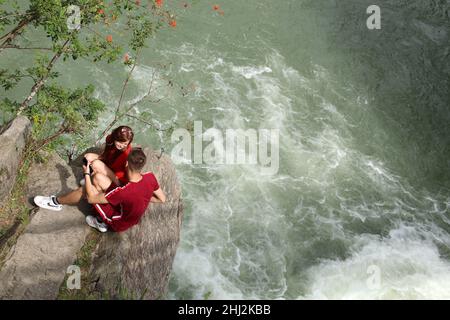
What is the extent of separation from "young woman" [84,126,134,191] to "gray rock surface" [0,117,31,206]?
3.76 feet

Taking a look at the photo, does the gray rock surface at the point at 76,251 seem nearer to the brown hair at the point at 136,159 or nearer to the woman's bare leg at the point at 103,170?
the woman's bare leg at the point at 103,170

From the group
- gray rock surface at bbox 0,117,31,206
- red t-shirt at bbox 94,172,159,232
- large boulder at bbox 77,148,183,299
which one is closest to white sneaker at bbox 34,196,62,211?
gray rock surface at bbox 0,117,31,206

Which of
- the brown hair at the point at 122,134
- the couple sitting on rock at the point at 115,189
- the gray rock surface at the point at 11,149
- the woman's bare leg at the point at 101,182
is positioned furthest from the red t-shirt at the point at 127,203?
the gray rock surface at the point at 11,149

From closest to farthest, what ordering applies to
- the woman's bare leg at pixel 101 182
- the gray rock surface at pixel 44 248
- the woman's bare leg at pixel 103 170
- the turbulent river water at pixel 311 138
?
the gray rock surface at pixel 44 248 → the woman's bare leg at pixel 101 182 → the woman's bare leg at pixel 103 170 → the turbulent river water at pixel 311 138

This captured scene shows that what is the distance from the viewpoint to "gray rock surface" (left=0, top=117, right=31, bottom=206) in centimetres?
661

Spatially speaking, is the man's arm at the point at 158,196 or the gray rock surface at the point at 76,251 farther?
the man's arm at the point at 158,196

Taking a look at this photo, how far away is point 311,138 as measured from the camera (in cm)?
1357

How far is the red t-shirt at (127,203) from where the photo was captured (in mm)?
5922

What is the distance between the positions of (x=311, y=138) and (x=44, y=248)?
9.00 metres

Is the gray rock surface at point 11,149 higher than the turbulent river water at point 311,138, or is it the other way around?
the gray rock surface at point 11,149

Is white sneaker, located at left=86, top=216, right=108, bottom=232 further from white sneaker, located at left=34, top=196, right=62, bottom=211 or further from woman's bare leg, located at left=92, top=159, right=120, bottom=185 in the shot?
woman's bare leg, located at left=92, top=159, right=120, bottom=185

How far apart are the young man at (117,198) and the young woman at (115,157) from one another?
0.44ft

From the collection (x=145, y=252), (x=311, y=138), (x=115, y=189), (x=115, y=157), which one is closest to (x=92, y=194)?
(x=115, y=189)

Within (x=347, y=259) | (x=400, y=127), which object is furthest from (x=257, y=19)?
(x=347, y=259)
